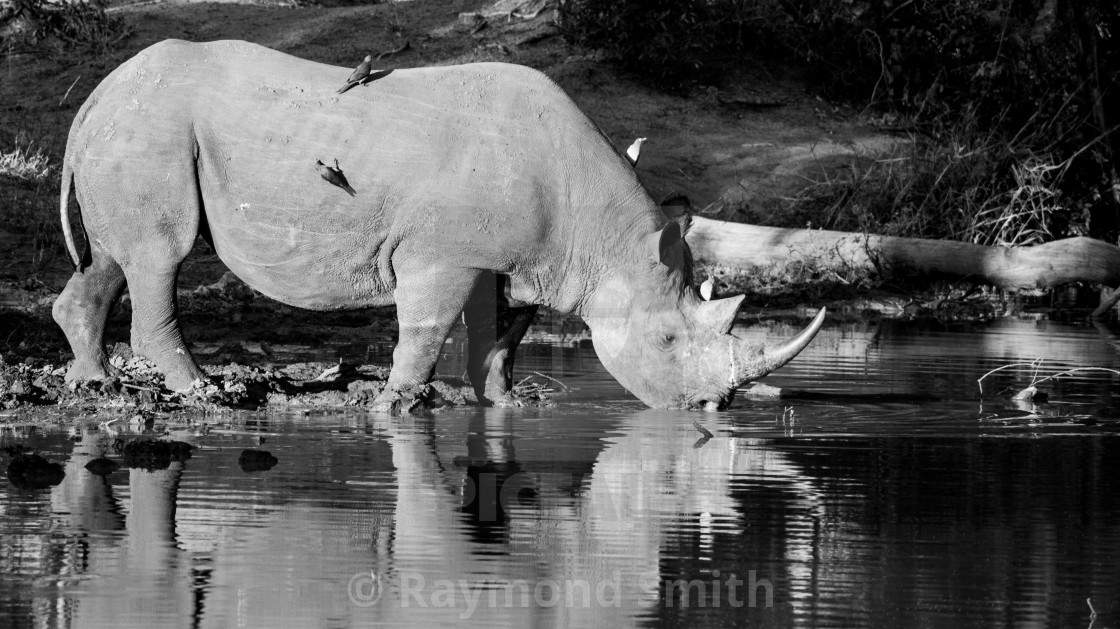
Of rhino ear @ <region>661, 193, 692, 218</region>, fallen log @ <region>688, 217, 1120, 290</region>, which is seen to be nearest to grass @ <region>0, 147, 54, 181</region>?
fallen log @ <region>688, 217, 1120, 290</region>

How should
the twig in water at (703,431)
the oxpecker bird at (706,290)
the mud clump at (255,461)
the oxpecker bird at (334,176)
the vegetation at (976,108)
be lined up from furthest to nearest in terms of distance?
the vegetation at (976,108)
the oxpecker bird at (706,290)
the oxpecker bird at (334,176)
the twig in water at (703,431)
the mud clump at (255,461)

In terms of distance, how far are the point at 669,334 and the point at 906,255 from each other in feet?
23.2

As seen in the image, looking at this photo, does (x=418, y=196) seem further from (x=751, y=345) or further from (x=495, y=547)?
(x=495, y=547)

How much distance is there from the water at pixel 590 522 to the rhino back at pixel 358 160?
826mm

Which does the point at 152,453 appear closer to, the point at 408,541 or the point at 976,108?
the point at 408,541

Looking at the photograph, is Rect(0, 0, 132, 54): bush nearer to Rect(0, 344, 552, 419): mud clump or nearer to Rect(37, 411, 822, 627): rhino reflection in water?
Rect(0, 344, 552, 419): mud clump

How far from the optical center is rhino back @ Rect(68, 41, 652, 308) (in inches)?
323

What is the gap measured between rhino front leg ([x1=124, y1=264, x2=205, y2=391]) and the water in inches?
29.0

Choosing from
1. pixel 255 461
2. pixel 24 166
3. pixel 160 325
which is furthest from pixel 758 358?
pixel 24 166

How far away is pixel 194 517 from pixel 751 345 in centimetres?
339

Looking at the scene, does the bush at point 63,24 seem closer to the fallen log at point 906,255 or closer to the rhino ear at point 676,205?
the fallen log at point 906,255

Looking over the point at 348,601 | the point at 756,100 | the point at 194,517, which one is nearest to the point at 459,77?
the point at 194,517

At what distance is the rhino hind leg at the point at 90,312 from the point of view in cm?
873

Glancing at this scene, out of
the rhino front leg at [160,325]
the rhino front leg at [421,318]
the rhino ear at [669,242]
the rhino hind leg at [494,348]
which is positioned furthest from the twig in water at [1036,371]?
the rhino front leg at [160,325]
